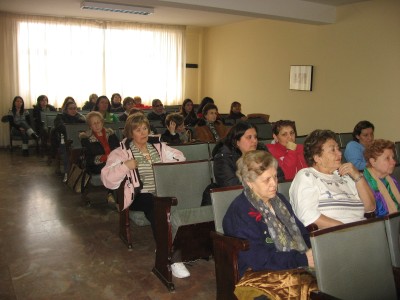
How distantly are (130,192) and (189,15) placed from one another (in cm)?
620

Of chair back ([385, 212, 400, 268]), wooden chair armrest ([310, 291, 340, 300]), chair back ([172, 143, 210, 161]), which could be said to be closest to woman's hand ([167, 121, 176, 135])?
chair back ([172, 143, 210, 161])

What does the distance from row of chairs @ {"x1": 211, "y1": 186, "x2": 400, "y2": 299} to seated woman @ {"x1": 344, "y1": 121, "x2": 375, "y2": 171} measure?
2.12m

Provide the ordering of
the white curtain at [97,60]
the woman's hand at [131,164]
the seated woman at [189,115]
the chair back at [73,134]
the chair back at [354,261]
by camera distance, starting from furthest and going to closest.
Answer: the white curtain at [97,60] → the seated woman at [189,115] → the chair back at [73,134] → the woman's hand at [131,164] → the chair back at [354,261]

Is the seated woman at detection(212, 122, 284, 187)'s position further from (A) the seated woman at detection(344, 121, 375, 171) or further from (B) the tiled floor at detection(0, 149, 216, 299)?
(A) the seated woman at detection(344, 121, 375, 171)

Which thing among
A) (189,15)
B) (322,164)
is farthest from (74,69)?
(322,164)

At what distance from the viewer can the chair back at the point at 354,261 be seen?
170cm

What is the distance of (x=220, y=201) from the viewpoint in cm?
233

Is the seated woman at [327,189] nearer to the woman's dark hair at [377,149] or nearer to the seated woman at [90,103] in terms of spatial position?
the woman's dark hair at [377,149]

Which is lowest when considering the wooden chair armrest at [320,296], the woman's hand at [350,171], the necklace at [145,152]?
the wooden chair armrest at [320,296]

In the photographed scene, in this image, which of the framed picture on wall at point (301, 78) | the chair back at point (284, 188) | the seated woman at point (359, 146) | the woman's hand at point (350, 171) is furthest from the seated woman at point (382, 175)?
the framed picture on wall at point (301, 78)

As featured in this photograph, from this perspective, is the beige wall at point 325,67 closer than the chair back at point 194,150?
No

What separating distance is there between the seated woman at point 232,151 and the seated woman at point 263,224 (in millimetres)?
822

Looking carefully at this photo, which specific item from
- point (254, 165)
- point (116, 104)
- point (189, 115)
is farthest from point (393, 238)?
point (116, 104)

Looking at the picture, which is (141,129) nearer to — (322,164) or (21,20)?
(322,164)
